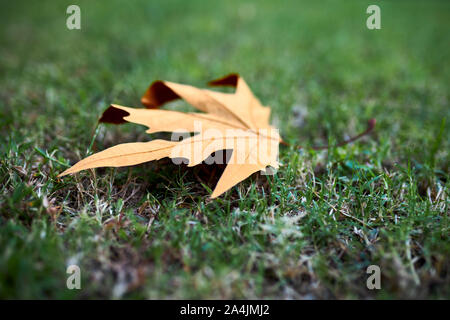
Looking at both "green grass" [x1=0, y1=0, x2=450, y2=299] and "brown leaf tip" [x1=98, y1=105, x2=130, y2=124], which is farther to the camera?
"brown leaf tip" [x1=98, y1=105, x2=130, y2=124]

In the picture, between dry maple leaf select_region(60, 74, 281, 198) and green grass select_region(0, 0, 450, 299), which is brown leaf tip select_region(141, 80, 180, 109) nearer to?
dry maple leaf select_region(60, 74, 281, 198)

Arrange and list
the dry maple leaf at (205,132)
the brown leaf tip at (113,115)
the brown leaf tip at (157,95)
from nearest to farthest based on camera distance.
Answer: the dry maple leaf at (205,132) → the brown leaf tip at (113,115) → the brown leaf tip at (157,95)

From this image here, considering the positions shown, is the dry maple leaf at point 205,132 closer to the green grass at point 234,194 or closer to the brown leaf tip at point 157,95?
the brown leaf tip at point 157,95

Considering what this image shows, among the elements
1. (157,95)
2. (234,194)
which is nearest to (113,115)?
(157,95)

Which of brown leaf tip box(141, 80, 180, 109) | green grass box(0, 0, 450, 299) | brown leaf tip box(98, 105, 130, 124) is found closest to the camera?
green grass box(0, 0, 450, 299)

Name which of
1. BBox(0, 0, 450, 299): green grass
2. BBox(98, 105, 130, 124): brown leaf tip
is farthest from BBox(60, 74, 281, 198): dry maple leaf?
BBox(0, 0, 450, 299): green grass

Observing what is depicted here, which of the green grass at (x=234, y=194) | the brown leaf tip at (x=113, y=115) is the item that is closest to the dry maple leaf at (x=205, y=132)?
the brown leaf tip at (x=113, y=115)

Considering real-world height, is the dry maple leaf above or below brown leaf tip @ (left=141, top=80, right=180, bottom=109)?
below

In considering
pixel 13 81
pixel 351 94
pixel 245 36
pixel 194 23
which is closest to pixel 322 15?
pixel 245 36
